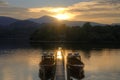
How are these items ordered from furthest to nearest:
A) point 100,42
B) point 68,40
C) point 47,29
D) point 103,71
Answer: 1. point 47,29
2. point 68,40
3. point 100,42
4. point 103,71

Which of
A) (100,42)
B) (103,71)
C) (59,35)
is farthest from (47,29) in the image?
(103,71)

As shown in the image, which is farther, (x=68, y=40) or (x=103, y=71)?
(x=68, y=40)

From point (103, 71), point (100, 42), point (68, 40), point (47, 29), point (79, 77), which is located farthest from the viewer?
point (47, 29)

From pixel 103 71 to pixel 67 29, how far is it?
135 metres

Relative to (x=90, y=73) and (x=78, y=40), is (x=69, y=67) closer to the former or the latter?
(x=90, y=73)

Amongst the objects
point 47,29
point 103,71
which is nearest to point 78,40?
point 47,29

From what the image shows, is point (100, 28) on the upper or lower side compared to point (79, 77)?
upper

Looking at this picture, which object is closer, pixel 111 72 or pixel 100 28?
pixel 111 72

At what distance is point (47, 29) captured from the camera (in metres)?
198

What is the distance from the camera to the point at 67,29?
623 feet

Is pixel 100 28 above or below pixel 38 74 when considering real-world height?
above

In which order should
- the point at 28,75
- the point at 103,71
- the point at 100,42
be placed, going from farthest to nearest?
the point at 100,42, the point at 103,71, the point at 28,75

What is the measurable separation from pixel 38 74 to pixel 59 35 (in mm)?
140920

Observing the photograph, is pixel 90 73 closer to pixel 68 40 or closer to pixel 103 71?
pixel 103 71
